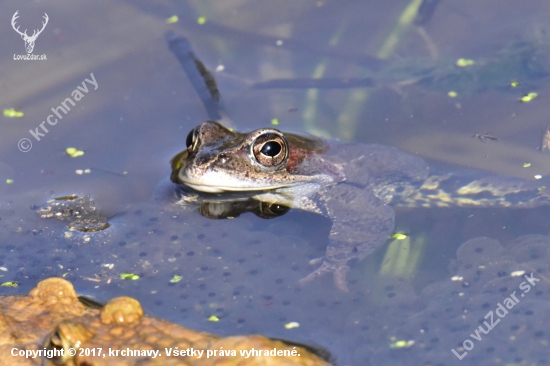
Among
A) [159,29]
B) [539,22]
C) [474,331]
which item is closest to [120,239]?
[474,331]

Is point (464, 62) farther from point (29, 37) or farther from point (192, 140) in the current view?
point (29, 37)

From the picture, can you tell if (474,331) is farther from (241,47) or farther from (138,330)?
(241,47)

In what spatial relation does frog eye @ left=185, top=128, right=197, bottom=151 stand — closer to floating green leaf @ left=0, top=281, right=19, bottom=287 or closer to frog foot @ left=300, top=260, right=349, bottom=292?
frog foot @ left=300, top=260, right=349, bottom=292

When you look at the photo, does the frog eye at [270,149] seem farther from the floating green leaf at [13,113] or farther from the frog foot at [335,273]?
the floating green leaf at [13,113]

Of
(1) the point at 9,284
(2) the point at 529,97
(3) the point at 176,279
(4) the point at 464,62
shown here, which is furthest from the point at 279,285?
(4) the point at 464,62

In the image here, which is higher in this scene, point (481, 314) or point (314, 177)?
point (314, 177)

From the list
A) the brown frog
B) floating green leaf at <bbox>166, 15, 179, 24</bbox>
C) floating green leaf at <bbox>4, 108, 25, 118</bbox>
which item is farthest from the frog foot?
floating green leaf at <bbox>166, 15, 179, 24</bbox>
